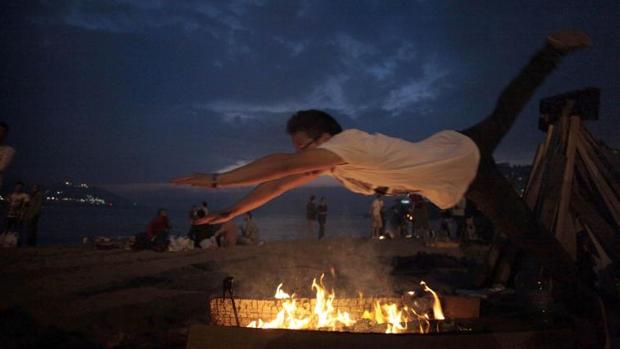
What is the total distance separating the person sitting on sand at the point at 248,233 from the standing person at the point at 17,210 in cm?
673

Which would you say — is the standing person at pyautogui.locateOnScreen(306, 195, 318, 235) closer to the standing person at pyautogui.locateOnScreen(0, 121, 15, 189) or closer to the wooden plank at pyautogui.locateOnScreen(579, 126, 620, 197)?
the wooden plank at pyautogui.locateOnScreen(579, 126, 620, 197)

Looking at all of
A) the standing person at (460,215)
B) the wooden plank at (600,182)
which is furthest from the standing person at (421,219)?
the wooden plank at (600,182)

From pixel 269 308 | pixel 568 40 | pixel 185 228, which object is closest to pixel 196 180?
pixel 269 308

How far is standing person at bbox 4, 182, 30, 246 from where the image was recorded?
42.5 feet

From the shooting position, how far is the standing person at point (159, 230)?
1346 centimetres

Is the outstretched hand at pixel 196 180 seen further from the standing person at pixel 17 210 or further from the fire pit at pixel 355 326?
the standing person at pixel 17 210

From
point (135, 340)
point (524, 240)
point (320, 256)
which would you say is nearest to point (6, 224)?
point (320, 256)

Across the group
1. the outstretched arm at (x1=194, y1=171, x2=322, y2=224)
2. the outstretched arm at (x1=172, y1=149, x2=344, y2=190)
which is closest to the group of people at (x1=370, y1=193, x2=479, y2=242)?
the outstretched arm at (x1=194, y1=171, x2=322, y2=224)

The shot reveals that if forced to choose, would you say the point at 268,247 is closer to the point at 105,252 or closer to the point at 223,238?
the point at 223,238

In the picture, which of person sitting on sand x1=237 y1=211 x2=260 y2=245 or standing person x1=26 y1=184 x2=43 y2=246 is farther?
person sitting on sand x1=237 y1=211 x2=260 y2=245

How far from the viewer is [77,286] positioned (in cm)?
789

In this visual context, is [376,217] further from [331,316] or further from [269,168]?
[269,168]

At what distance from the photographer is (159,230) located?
540 inches

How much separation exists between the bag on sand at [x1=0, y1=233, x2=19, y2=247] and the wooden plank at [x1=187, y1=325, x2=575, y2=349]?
12.2m
